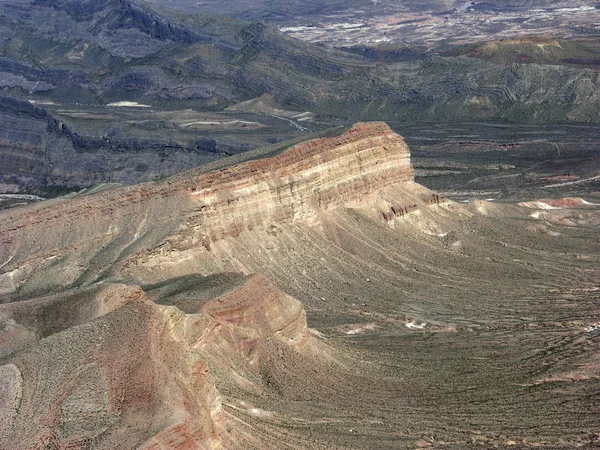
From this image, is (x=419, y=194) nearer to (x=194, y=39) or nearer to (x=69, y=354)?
(x=69, y=354)

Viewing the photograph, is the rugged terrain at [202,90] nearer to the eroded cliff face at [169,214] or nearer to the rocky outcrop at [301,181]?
the rocky outcrop at [301,181]

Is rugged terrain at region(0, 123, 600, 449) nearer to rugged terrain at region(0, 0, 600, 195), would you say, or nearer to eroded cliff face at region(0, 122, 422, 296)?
eroded cliff face at region(0, 122, 422, 296)

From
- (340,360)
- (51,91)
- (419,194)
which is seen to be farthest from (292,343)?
(51,91)

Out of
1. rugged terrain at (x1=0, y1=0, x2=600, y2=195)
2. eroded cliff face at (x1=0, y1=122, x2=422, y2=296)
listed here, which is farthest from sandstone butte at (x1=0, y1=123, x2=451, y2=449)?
rugged terrain at (x1=0, y1=0, x2=600, y2=195)

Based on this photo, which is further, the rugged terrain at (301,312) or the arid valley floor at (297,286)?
the arid valley floor at (297,286)

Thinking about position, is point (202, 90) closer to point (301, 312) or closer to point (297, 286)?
point (297, 286)

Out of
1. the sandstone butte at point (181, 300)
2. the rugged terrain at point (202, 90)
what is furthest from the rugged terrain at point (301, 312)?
the rugged terrain at point (202, 90)

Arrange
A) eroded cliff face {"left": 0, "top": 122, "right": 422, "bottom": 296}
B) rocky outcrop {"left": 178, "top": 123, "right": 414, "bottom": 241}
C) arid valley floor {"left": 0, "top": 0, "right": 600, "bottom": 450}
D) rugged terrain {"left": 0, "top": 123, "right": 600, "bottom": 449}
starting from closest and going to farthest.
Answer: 1. rugged terrain {"left": 0, "top": 123, "right": 600, "bottom": 449}
2. arid valley floor {"left": 0, "top": 0, "right": 600, "bottom": 450}
3. eroded cliff face {"left": 0, "top": 122, "right": 422, "bottom": 296}
4. rocky outcrop {"left": 178, "top": 123, "right": 414, "bottom": 241}
